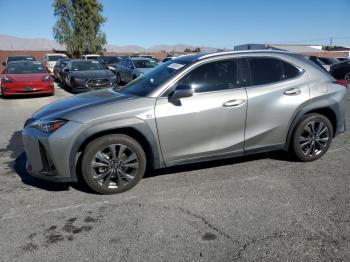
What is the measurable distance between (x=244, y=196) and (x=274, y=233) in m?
0.84

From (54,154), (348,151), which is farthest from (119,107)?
(348,151)

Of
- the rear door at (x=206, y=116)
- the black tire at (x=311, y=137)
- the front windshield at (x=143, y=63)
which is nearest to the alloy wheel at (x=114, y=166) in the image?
the rear door at (x=206, y=116)

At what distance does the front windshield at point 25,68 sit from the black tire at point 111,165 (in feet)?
36.0

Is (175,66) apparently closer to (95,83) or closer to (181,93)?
(181,93)

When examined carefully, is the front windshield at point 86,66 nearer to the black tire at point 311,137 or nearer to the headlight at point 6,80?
the headlight at point 6,80

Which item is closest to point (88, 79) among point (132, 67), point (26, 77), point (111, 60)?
point (26, 77)

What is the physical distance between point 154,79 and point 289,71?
1.95 meters

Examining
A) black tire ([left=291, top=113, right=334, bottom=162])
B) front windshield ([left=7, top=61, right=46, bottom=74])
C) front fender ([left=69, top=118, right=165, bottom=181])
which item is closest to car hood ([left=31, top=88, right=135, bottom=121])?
front fender ([left=69, top=118, right=165, bottom=181])

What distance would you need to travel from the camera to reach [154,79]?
4707 mm

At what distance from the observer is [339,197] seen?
397cm

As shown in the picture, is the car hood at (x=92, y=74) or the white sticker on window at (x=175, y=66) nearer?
the white sticker on window at (x=175, y=66)

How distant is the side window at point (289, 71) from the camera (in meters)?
4.86

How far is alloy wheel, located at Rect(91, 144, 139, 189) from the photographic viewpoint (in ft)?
13.2

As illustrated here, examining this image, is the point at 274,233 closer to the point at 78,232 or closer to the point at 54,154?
the point at 78,232
